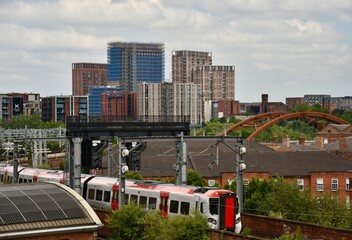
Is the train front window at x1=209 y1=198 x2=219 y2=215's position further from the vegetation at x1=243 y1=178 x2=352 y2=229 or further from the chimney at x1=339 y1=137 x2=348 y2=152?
the chimney at x1=339 y1=137 x2=348 y2=152

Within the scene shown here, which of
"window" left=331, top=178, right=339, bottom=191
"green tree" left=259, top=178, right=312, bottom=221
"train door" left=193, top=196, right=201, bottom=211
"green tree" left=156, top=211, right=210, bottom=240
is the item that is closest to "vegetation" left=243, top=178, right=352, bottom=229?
"green tree" left=259, top=178, right=312, bottom=221

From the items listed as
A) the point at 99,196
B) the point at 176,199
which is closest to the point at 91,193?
the point at 99,196

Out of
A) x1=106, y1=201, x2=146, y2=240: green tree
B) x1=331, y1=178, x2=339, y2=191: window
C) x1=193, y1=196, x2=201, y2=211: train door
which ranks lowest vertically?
x1=331, y1=178, x2=339, y2=191: window

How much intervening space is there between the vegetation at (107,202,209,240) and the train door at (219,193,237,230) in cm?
299

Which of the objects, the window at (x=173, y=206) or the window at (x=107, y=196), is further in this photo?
the window at (x=107, y=196)

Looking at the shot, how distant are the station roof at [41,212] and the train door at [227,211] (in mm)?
7733

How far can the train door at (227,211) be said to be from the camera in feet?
137

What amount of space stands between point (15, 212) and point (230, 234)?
31.6 feet

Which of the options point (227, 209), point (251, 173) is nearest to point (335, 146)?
point (251, 173)

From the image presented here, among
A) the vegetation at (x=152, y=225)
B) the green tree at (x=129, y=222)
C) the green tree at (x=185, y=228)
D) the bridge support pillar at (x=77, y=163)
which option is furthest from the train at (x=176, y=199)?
the green tree at (x=185, y=228)

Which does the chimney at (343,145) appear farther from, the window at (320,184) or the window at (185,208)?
the window at (185,208)

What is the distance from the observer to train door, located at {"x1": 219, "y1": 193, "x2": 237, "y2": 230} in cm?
4188

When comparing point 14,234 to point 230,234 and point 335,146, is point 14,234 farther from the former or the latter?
point 335,146

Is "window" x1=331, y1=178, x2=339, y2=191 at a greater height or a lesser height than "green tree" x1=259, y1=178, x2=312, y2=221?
lesser
